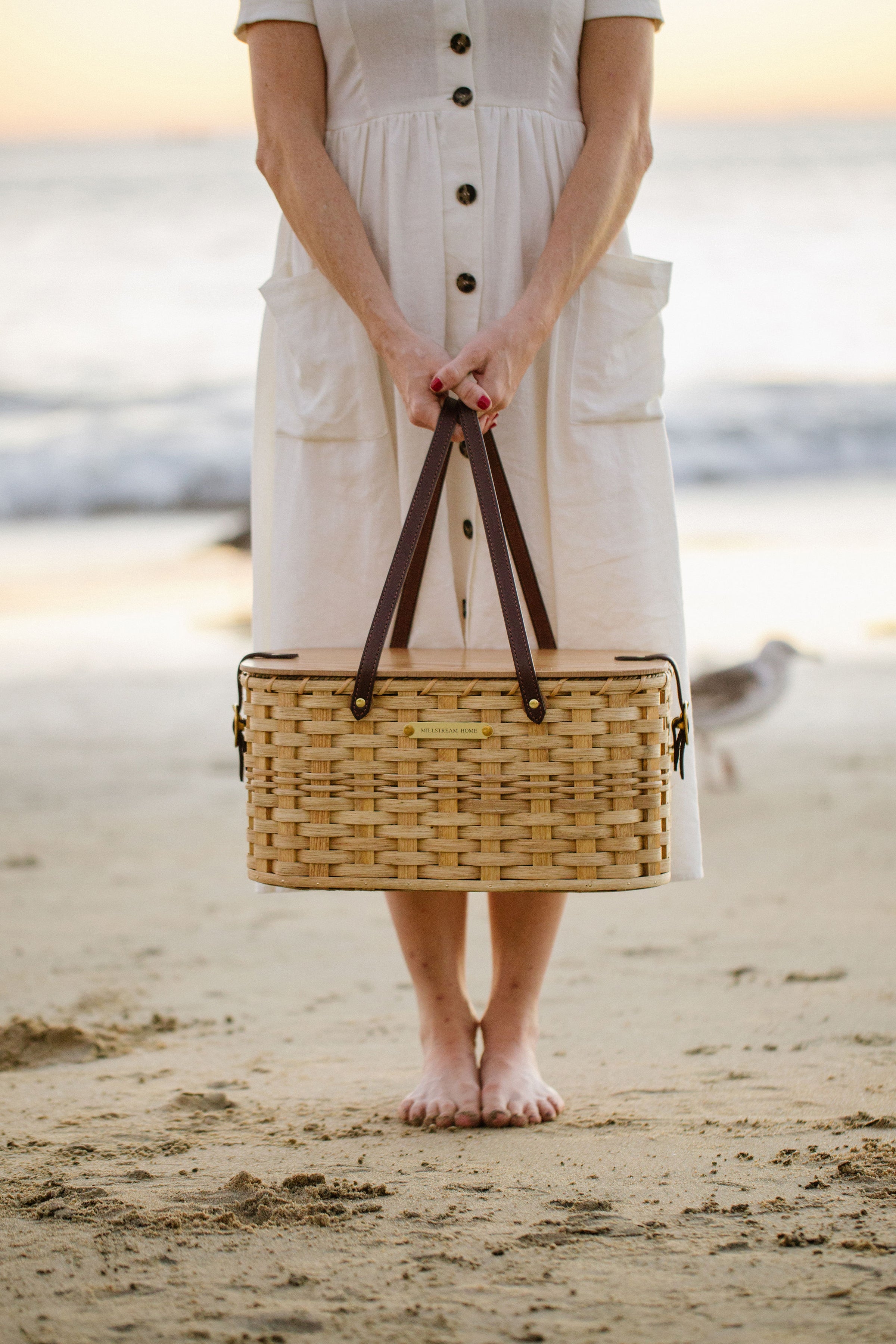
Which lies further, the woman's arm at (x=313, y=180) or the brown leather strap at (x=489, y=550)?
the woman's arm at (x=313, y=180)

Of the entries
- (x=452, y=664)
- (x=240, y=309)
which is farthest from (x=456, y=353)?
(x=240, y=309)

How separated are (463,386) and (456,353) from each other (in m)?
0.22

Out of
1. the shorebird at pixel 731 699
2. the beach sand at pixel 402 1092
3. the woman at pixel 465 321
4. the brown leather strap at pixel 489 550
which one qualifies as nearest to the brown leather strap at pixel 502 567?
the brown leather strap at pixel 489 550

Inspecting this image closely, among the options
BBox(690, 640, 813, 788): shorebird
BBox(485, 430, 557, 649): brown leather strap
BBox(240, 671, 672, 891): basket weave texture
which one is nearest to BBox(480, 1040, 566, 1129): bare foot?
BBox(240, 671, 672, 891): basket weave texture

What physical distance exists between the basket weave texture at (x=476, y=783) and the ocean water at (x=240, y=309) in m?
9.89

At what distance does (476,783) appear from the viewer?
1629 millimetres

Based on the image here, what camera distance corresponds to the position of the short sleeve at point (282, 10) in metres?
1.96

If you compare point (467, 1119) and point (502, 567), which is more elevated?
point (502, 567)

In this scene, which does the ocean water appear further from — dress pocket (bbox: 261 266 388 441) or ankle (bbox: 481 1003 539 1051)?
ankle (bbox: 481 1003 539 1051)

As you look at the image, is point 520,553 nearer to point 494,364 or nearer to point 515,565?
point 515,565

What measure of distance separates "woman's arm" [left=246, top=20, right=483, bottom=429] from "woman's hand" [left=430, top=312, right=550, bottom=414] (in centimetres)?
6

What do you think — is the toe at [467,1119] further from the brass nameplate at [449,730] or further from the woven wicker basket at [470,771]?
the brass nameplate at [449,730]

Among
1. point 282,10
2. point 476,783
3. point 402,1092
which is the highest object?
point 282,10

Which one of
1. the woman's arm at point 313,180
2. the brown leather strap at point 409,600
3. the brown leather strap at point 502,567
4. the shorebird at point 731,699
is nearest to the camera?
the brown leather strap at point 502,567
